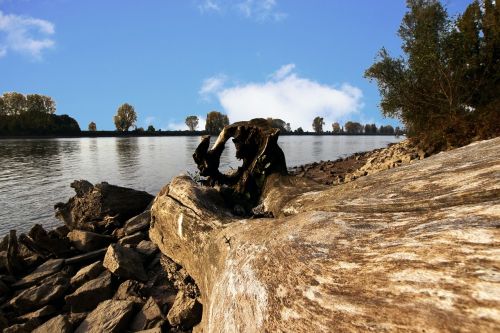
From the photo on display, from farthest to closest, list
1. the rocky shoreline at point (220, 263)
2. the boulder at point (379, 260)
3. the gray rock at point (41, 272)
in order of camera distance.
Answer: the gray rock at point (41, 272) → the rocky shoreline at point (220, 263) → the boulder at point (379, 260)

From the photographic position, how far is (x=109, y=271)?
28.3 feet

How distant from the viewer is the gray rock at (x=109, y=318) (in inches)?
265

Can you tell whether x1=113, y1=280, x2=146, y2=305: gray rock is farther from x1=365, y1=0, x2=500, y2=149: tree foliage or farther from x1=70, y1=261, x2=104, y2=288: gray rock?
x1=365, y1=0, x2=500, y2=149: tree foliage

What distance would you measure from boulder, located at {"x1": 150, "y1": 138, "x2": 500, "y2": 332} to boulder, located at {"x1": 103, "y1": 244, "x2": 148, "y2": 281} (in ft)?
13.0

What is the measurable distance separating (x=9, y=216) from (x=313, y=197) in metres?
18.2

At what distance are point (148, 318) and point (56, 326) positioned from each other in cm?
179

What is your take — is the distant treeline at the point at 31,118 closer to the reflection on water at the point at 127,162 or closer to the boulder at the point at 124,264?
the reflection on water at the point at 127,162

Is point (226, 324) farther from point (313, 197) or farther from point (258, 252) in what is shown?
point (313, 197)

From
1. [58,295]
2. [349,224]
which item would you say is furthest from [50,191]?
[349,224]

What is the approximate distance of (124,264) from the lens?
27.8ft

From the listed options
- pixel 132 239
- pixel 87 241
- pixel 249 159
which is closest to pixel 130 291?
pixel 132 239

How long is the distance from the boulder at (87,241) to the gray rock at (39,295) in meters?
2.17

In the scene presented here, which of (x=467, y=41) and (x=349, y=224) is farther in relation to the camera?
(x=467, y=41)

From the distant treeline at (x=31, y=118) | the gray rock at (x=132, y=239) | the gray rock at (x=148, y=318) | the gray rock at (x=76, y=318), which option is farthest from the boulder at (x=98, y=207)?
the distant treeline at (x=31, y=118)
